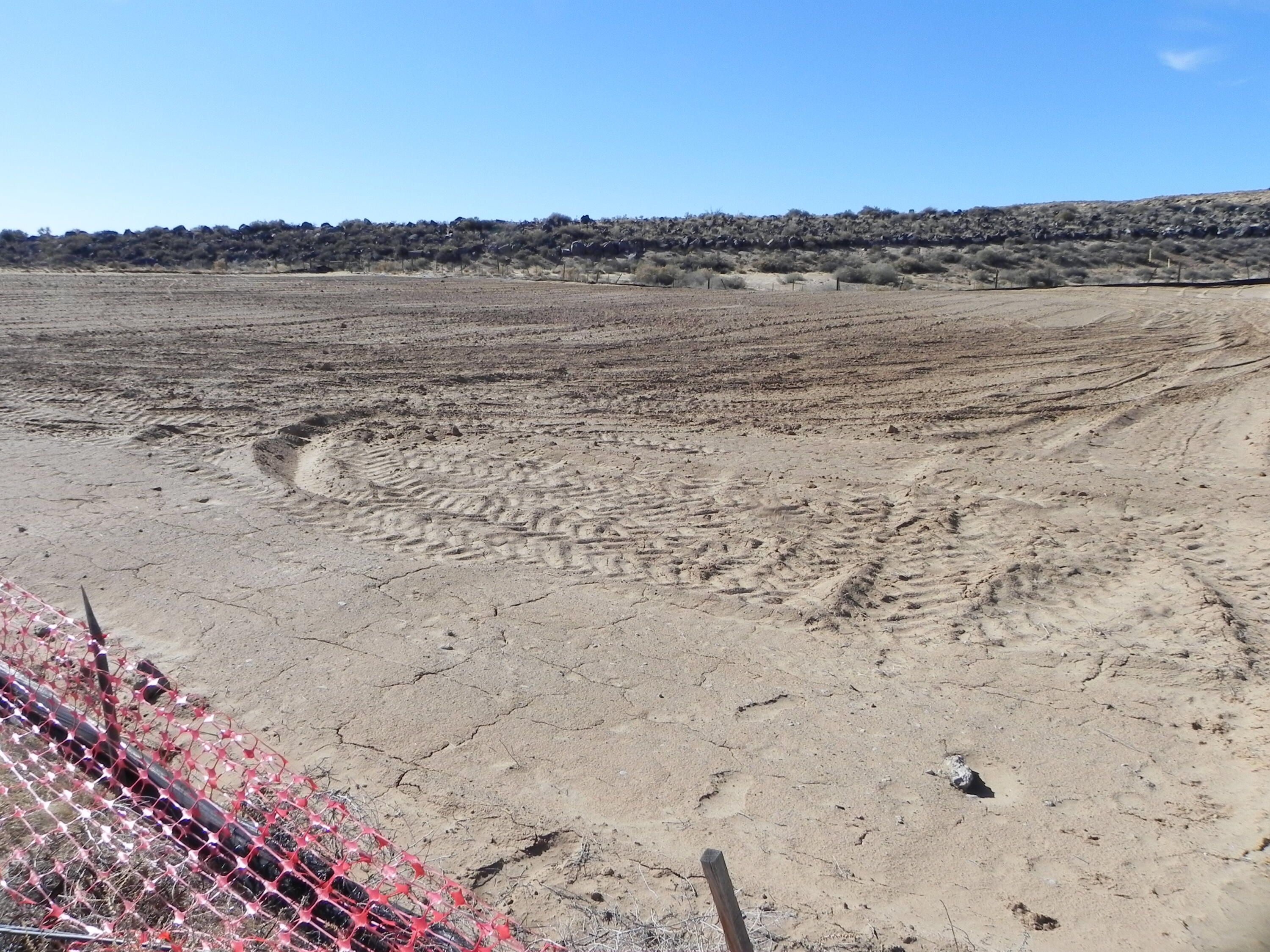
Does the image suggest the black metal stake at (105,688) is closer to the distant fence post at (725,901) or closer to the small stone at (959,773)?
the distant fence post at (725,901)

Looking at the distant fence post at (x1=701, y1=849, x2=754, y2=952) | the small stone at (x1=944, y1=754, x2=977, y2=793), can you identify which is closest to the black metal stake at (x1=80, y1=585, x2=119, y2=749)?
the distant fence post at (x1=701, y1=849, x2=754, y2=952)

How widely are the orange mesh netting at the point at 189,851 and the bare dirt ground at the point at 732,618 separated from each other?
0.87 feet

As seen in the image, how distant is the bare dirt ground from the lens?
4020 mm

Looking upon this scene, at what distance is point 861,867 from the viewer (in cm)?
398

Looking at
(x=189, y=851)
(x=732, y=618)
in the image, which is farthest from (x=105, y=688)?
(x=732, y=618)

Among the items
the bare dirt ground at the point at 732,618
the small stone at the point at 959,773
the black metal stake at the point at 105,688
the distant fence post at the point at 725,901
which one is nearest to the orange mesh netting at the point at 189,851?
the black metal stake at the point at 105,688

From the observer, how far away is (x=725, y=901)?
2594 mm

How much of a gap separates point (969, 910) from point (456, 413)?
9396mm

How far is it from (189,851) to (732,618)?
11.2ft

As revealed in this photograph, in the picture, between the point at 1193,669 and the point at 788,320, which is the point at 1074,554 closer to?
the point at 1193,669

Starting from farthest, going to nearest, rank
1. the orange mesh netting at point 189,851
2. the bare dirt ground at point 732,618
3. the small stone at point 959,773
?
the small stone at point 959,773
the bare dirt ground at point 732,618
the orange mesh netting at point 189,851

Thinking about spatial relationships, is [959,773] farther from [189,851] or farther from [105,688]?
[105,688]

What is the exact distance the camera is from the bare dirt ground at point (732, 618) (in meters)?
4.02

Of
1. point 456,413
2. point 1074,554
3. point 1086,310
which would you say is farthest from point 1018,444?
point 1086,310
